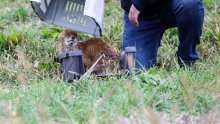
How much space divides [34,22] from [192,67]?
2438 mm

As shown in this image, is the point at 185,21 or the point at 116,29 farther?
the point at 116,29

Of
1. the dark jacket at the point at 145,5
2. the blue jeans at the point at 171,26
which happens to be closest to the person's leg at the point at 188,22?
the blue jeans at the point at 171,26

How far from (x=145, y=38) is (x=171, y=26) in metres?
0.25

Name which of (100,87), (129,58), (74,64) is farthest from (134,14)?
(100,87)

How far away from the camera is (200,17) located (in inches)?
175

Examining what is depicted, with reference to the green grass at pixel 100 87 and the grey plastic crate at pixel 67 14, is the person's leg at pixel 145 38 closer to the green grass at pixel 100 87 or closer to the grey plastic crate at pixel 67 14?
the green grass at pixel 100 87

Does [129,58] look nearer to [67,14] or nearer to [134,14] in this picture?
[134,14]

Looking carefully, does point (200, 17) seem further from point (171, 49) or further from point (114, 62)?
point (171, 49)

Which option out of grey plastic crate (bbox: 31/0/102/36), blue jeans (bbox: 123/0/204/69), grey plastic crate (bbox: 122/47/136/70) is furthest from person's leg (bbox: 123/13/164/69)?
grey plastic crate (bbox: 122/47/136/70)

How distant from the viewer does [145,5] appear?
453 cm

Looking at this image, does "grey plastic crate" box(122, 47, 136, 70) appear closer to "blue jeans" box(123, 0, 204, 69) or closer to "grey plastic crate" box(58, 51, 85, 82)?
"blue jeans" box(123, 0, 204, 69)

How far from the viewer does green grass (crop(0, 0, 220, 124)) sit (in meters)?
2.87

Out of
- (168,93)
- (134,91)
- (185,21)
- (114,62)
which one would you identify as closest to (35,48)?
(114,62)

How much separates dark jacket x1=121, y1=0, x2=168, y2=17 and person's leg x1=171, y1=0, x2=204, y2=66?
0.18m
